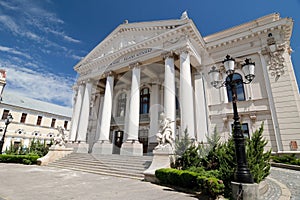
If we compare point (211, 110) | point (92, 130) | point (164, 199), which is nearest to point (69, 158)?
point (92, 130)

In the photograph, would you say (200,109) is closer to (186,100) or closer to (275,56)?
(186,100)

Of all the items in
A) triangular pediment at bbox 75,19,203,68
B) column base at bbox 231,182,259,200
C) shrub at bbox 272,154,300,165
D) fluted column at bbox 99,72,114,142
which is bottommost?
column base at bbox 231,182,259,200

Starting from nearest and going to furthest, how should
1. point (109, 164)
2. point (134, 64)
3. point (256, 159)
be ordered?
1. point (256, 159)
2. point (109, 164)
3. point (134, 64)

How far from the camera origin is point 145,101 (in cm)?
1894

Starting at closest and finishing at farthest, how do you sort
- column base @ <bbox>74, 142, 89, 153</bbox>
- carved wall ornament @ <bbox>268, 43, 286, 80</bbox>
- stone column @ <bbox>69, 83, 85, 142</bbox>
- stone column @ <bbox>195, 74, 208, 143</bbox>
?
carved wall ornament @ <bbox>268, 43, 286, 80</bbox> → stone column @ <bbox>195, 74, 208, 143</bbox> → column base @ <bbox>74, 142, 89, 153</bbox> → stone column @ <bbox>69, 83, 85, 142</bbox>

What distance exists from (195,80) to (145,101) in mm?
6660

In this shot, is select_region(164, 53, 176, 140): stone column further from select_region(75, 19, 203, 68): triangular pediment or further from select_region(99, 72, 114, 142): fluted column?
select_region(99, 72, 114, 142): fluted column

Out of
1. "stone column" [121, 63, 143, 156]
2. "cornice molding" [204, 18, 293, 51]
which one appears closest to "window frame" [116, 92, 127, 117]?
"stone column" [121, 63, 143, 156]

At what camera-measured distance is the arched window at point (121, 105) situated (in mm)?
20294

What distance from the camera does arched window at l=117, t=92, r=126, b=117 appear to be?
20294 millimetres

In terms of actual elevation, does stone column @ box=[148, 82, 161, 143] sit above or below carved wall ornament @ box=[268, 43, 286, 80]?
below

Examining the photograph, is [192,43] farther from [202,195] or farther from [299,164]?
[202,195]

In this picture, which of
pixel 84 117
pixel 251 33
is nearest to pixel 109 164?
pixel 84 117

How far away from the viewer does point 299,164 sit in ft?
28.8
